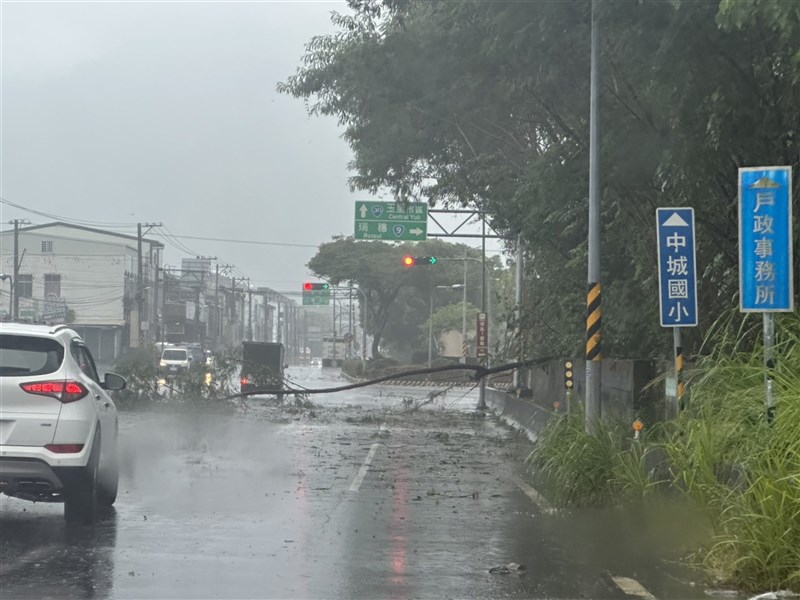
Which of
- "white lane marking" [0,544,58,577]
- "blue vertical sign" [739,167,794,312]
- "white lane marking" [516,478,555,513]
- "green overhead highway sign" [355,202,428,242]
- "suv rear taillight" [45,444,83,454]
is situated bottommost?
"white lane marking" [516,478,555,513]

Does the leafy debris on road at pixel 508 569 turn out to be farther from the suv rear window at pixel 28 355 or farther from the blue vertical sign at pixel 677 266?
the blue vertical sign at pixel 677 266

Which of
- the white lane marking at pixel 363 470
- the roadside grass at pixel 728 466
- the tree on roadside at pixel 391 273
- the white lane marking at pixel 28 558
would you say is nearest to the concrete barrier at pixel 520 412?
the white lane marking at pixel 363 470

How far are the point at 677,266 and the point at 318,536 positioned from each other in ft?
18.0

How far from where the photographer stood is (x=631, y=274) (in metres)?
20.3

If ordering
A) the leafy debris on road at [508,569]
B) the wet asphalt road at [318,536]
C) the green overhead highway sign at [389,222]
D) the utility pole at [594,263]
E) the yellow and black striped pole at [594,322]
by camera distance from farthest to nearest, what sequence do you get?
the green overhead highway sign at [389,222] → the yellow and black striped pole at [594,322] → the utility pole at [594,263] → the leafy debris on road at [508,569] → the wet asphalt road at [318,536]

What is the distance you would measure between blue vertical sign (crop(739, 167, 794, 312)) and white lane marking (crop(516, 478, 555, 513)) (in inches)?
159

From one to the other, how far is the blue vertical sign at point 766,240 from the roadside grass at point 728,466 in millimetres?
572

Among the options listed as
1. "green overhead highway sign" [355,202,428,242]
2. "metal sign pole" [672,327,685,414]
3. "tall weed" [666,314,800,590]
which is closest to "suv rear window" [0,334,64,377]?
"tall weed" [666,314,800,590]

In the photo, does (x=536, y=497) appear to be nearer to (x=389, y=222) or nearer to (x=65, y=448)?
(x=65, y=448)

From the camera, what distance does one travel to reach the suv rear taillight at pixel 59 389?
9539 millimetres

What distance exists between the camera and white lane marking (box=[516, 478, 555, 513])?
498 inches

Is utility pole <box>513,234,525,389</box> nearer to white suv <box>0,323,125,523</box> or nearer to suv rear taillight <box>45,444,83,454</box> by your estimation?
white suv <box>0,323,125,523</box>

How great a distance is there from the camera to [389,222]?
34.1 meters

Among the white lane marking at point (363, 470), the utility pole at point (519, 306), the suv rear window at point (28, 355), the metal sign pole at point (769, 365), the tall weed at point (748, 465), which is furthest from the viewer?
the utility pole at point (519, 306)
